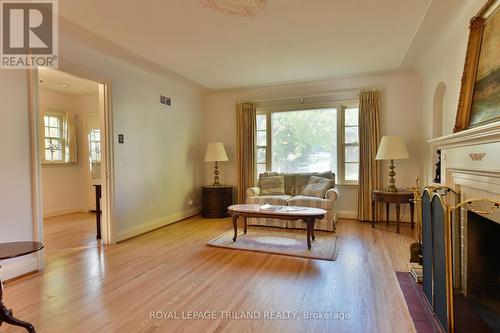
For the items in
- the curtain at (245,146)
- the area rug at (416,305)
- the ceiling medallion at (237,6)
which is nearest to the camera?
the area rug at (416,305)

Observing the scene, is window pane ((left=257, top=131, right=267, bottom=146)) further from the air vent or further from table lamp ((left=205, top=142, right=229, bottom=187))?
the air vent

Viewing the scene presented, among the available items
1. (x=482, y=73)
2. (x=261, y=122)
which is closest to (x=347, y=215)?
(x=261, y=122)

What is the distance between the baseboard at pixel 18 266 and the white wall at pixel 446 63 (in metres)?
4.68

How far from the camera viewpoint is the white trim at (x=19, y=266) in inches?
99.7

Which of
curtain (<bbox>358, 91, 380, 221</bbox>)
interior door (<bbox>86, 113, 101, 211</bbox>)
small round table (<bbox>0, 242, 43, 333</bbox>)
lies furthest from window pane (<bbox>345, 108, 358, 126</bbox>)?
interior door (<bbox>86, 113, 101, 211</bbox>)

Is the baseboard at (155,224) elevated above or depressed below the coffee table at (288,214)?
below

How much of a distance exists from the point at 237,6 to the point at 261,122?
3172 millimetres

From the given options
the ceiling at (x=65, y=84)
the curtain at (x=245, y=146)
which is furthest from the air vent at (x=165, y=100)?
the curtain at (x=245, y=146)

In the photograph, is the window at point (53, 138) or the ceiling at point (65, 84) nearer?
the ceiling at point (65, 84)

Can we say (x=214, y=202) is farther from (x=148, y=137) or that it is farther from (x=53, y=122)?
(x=53, y=122)

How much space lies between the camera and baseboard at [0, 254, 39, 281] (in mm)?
2531

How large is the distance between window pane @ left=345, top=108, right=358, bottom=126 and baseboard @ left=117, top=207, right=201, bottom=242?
3405mm

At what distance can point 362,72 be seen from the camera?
461 cm

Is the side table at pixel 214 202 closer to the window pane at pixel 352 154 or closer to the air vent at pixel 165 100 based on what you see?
the air vent at pixel 165 100
